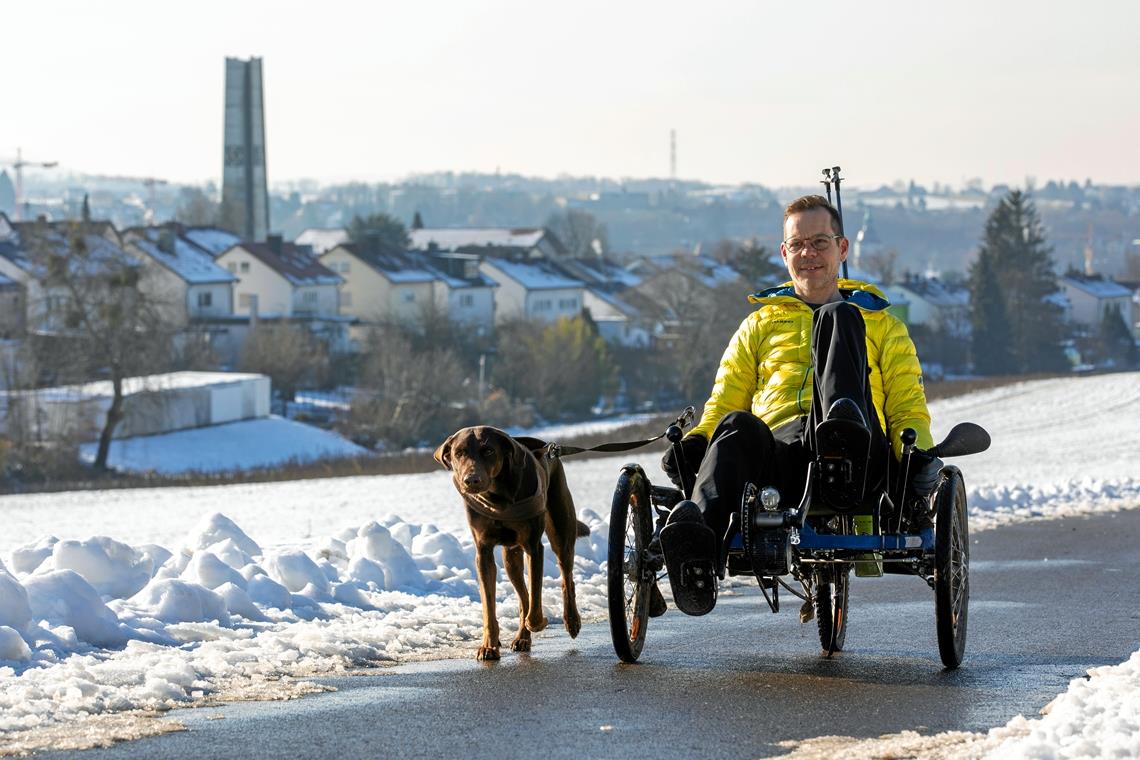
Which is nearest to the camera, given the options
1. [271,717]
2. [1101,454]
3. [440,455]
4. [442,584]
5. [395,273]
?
[271,717]

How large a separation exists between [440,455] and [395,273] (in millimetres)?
116818

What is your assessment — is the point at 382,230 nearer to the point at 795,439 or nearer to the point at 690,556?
the point at 795,439

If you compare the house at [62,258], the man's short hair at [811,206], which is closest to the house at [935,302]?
the house at [62,258]

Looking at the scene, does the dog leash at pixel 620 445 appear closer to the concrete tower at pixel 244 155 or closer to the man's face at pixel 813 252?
the man's face at pixel 813 252

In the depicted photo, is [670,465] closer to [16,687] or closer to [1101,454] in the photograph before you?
[16,687]

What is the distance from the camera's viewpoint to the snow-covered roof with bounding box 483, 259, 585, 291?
13150 cm

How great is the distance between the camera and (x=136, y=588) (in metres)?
9.71

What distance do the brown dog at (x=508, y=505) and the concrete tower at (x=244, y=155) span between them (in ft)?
556

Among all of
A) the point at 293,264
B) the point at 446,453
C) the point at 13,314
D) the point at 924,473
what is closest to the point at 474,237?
the point at 293,264

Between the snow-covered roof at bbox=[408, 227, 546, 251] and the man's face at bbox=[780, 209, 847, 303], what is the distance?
148m

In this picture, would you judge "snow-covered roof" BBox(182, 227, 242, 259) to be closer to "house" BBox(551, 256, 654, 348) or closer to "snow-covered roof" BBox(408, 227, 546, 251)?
"house" BBox(551, 256, 654, 348)

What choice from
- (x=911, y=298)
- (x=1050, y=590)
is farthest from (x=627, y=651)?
(x=911, y=298)

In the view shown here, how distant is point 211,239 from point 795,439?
119 m

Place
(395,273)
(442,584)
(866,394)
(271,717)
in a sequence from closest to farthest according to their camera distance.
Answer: (271,717) < (866,394) < (442,584) < (395,273)
